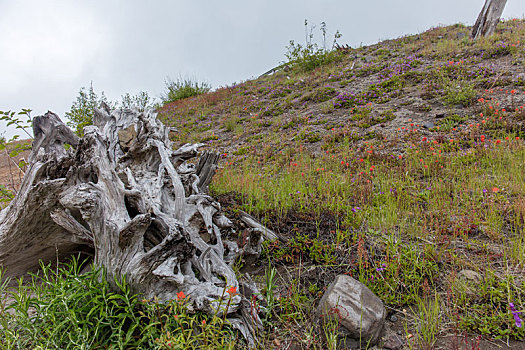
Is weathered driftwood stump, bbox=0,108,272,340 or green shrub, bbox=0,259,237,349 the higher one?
weathered driftwood stump, bbox=0,108,272,340

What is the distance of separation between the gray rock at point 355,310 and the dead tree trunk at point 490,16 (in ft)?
53.2

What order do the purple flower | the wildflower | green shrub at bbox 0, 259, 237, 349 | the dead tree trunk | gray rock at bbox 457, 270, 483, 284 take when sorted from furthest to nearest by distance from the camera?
the dead tree trunk → the wildflower → gray rock at bbox 457, 270, 483, 284 → the purple flower → green shrub at bbox 0, 259, 237, 349

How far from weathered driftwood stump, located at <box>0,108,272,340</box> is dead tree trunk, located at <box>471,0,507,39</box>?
52.5ft

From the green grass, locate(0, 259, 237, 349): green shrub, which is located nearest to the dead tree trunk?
the green grass

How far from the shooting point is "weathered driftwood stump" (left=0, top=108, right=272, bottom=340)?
236 cm

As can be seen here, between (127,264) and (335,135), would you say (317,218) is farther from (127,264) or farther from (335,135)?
(335,135)

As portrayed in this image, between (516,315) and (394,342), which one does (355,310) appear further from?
(516,315)

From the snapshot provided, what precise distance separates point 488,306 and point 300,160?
5.21m

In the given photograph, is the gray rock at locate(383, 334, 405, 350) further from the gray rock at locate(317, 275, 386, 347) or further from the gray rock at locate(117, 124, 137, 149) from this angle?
the gray rock at locate(117, 124, 137, 149)

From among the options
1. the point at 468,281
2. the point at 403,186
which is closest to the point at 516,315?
the point at 468,281

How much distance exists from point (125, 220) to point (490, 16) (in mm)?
17632

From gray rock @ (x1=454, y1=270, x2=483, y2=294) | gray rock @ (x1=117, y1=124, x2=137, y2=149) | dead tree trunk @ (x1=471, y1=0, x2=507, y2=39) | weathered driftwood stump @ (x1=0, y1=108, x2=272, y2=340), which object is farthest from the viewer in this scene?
dead tree trunk @ (x1=471, y1=0, x2=507, y2=39)

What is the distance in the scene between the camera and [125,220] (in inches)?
104

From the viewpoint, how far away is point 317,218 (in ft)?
13.6
